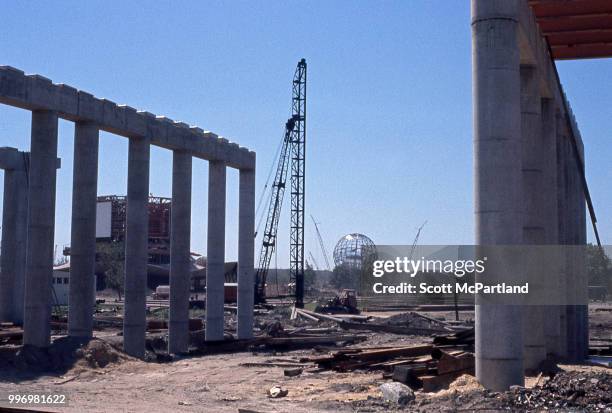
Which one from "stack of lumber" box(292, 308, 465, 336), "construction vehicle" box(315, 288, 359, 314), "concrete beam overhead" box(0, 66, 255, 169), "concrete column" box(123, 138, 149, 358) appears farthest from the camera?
"construction vehicle" box(315, 288, 359, 314)

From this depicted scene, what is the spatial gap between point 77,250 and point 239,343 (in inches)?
323

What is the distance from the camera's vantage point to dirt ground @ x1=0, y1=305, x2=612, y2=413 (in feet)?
49.6

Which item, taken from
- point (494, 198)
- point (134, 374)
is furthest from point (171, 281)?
point (494, 198)

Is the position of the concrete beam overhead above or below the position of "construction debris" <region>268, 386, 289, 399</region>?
above

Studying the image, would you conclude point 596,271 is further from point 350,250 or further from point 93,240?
point 93,240

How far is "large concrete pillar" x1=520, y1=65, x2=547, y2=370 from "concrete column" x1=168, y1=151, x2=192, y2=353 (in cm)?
1443

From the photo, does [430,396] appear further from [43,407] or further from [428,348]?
[43,407]

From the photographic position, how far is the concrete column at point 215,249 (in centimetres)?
3403

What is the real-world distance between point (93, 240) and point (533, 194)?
1457 centimetres

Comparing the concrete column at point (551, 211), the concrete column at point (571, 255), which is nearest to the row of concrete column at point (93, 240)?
the concrete column at point (551, 211)

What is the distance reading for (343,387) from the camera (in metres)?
18.4

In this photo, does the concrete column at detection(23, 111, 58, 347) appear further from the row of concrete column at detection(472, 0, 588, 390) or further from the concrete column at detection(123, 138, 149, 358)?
the row of concrete column at detection(472, 0, 588, 390)

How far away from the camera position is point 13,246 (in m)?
35.6

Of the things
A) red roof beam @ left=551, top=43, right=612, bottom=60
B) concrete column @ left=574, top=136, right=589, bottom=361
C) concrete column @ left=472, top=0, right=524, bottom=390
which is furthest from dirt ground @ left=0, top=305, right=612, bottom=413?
red roof beam @ left=551, top=43, right=612, bottom=60
